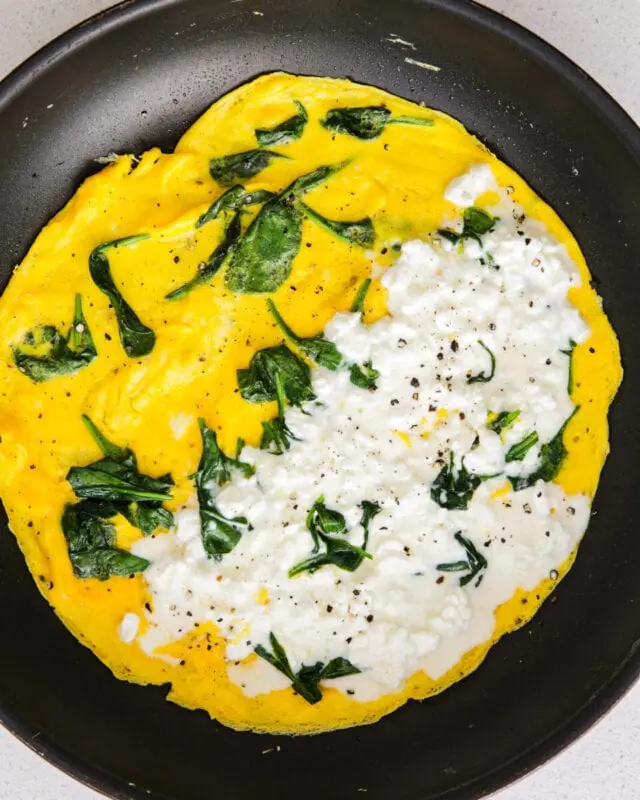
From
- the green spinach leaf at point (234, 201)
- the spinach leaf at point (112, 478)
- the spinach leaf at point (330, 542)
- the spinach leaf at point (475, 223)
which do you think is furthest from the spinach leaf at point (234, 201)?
the spinach leaf at point (330, 542)

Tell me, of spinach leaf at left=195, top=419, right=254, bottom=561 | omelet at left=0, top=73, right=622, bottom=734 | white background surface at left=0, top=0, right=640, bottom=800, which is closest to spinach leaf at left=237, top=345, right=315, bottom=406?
omelet at left=0, top=73, right=622, bottom=734

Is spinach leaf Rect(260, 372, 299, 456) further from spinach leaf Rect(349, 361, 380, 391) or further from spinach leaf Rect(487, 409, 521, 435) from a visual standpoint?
spinach leaf Rect(487, 409, 521, 435)

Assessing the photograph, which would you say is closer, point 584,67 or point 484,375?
point 484,375

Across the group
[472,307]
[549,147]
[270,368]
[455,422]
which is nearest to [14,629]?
[270,368]

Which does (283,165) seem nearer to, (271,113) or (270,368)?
(271,113)

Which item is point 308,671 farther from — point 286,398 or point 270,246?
point 270,246

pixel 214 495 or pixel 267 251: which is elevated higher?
pixel 267 251

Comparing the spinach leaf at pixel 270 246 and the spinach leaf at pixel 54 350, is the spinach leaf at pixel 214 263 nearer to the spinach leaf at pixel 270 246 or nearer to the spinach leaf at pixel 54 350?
the spinach leaf at pixel 270 246

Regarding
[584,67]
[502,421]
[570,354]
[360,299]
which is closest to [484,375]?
[502,421]
